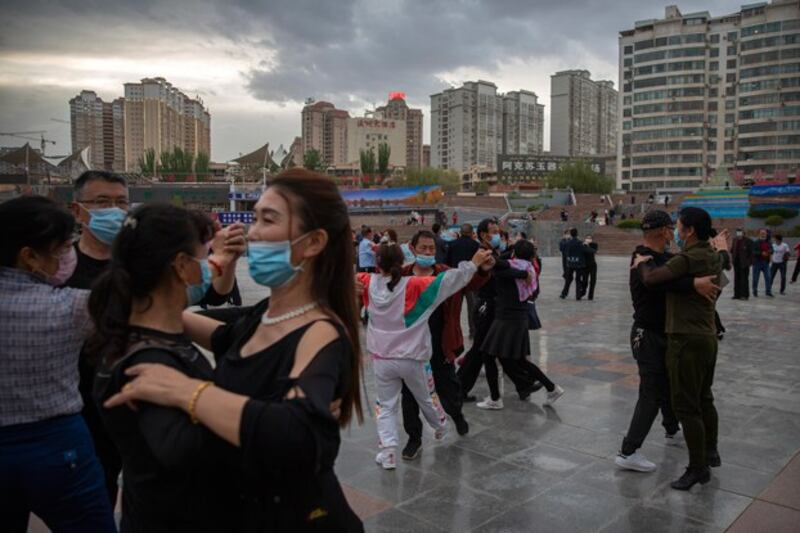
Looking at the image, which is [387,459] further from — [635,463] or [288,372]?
[288,372]

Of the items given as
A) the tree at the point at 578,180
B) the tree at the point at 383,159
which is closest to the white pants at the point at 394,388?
the tree at the point at 578,180

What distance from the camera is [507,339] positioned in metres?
6.03

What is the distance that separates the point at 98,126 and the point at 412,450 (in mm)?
129393

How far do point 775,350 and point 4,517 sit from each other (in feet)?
32.2

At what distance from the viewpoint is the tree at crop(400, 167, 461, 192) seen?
314 feet

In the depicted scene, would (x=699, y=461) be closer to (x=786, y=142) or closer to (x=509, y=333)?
(x=509, y=333)

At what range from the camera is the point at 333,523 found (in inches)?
65.5

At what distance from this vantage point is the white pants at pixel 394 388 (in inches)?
182

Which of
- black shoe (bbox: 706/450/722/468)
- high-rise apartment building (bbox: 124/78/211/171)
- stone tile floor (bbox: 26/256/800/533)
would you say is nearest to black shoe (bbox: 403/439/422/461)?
stone tile floor (bbox: 26/256/800/533)

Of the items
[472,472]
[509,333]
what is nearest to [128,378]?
[472,472]

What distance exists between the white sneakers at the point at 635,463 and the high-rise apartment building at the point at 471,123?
136 meters

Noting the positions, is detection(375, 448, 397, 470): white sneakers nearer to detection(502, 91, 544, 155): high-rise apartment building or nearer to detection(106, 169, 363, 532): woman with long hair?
detection(106, 169, 363, 532): woman with long hair

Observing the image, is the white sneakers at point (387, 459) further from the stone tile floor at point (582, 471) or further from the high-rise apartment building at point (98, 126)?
the high-rise apartment building at point (98, 126)

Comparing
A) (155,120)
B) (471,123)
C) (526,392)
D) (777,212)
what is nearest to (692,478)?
(526,392)
